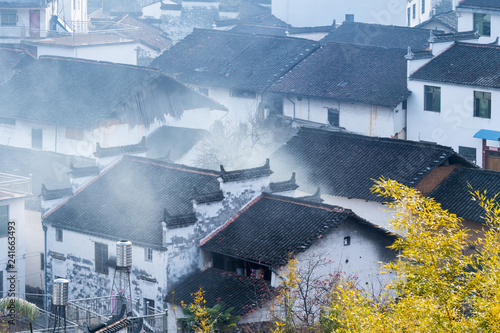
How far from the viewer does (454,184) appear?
35219 millimetres

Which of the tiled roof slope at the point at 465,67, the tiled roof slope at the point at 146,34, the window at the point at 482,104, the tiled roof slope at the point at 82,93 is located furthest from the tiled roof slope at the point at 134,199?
the tiled roof slope at the point at 146,34

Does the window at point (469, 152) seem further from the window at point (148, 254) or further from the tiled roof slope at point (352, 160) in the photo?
the window at point (148, 254)

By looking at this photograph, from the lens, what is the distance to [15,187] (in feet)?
111

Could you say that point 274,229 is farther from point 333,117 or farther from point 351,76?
point 351,76

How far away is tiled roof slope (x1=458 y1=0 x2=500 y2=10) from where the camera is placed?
173 feet

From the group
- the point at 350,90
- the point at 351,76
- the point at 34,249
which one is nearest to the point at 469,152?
the point at 350,90

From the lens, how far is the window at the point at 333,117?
1875 inches

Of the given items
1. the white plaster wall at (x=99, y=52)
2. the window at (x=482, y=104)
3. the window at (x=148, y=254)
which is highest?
the white plaster wall at (x=99, y=52)

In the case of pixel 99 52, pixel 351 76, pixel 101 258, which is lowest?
pixel 101 258

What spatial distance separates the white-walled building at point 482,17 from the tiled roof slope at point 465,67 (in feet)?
25.1

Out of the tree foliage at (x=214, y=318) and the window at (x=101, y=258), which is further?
the window at (x=101, y=258)

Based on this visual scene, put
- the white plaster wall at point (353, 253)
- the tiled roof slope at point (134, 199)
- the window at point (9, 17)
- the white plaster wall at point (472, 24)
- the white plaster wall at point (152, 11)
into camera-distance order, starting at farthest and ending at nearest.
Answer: the white plaster wall at point (152, 11), the window at point (9, 17), the white plaster wall at point (472, 24), the tiled roof slope at point (134, 199), the white plaster wall at point (353, 253)

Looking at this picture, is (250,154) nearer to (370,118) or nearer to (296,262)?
(370,118)

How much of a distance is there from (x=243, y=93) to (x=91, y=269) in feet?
72.3
